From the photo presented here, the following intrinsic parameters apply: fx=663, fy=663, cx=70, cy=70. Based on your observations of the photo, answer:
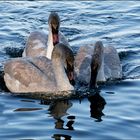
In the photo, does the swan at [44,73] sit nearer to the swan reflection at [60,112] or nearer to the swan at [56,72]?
the swan at [56,72]

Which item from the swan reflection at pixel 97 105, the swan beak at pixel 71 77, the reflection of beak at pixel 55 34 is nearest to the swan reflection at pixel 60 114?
the swan reflection at pixel 97 105

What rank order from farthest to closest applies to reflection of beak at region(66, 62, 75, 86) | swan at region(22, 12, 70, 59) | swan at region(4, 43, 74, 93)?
1. swan at region(22, 12, 70, 59)
2. swan at region(4, 43, 74, 93)
3. reflection of beak at region(66, 62, 75, 86)

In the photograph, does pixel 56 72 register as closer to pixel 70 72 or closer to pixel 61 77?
pixel 61 77

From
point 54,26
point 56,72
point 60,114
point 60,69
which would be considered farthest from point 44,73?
point 54,26

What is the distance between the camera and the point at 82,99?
15953mm

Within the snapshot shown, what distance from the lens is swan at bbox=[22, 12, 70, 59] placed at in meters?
18.4

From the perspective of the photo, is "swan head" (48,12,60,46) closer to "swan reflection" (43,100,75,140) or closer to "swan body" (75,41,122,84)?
"swan body" (75,41,122,84)

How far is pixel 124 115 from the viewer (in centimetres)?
1441

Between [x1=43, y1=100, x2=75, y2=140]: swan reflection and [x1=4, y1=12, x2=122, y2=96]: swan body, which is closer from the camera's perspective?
[x1=43, y1=100, x2=75, y2=140]: swan reflection

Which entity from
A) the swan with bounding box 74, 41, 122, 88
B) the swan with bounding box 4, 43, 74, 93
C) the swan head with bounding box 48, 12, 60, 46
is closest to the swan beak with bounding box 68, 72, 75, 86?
the swan with bounding box 4, 43, 74, 93

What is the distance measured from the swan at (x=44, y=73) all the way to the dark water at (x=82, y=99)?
482 mm

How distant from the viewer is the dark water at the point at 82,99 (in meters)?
13.4

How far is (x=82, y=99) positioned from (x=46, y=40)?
4107 mm

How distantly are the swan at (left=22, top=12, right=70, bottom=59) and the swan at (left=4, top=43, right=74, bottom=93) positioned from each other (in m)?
1.52
